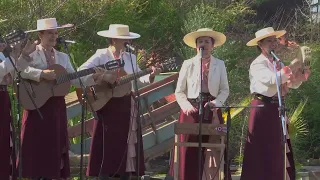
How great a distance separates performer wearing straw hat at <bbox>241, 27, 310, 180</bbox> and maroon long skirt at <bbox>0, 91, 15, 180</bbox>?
2685 mm

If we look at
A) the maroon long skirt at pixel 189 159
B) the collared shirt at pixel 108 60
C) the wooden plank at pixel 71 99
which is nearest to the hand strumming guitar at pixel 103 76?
the collared shirt at pixel 108 60

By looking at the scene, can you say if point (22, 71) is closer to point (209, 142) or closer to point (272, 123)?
point (209, 142)

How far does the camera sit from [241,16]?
15688 mm

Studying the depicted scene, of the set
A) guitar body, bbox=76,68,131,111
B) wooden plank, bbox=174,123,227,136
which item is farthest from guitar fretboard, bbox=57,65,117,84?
wooden plank, bbox=174,123,227,136

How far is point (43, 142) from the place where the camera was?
769 centimetres

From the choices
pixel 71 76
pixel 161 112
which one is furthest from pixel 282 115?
pixel 161 112

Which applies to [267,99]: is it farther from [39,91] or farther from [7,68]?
[7,68]

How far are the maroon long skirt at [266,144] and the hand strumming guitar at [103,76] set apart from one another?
166 centimetres

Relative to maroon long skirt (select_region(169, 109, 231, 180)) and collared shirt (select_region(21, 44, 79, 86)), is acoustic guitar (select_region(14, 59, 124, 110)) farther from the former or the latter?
Result: maroon long skirt (select_region(169, 109, 231, 180))

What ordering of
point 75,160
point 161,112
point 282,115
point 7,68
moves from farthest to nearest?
point 161,112, point 75,160, point 282,115, point 7,68

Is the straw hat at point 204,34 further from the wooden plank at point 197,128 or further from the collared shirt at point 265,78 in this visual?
the wooden plank at point 197,128

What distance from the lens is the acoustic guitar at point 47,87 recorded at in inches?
296

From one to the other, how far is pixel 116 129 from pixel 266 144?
169 cm

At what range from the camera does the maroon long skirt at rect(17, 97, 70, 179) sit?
7.65 meters
